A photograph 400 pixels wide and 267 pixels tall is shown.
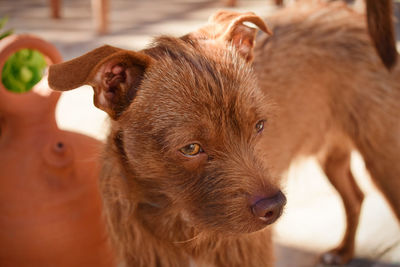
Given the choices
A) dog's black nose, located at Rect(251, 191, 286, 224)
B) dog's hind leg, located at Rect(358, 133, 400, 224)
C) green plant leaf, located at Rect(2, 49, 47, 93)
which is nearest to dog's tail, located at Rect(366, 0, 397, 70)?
dog's hind leg, located at Rect(358, 133, 400, 224)

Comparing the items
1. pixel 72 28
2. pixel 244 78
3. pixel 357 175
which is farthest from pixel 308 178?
pixel 72 28

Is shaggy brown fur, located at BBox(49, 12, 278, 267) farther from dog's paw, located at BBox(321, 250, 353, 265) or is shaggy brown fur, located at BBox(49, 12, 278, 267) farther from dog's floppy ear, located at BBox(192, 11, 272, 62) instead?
dog's paw, located at BBox(321, 250, 353, 265)

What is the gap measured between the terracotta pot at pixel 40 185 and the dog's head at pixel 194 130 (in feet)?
1.85

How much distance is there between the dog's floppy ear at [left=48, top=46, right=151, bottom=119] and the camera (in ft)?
5.44

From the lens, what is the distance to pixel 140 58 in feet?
6.26

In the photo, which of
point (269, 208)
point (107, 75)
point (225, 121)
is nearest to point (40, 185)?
point (107, 75)

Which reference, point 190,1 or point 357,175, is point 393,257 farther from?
point 190,1

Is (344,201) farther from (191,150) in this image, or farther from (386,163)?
(191,150)

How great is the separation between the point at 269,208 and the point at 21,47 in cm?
149

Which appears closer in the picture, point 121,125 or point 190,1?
point 121,125

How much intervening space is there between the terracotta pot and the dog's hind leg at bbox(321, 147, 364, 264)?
152 centimetres

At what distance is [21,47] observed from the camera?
2.49m

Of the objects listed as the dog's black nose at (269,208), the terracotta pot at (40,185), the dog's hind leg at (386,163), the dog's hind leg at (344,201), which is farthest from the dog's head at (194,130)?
the dog's hind leg at (344,201)

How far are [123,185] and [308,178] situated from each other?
2344 millimetres
